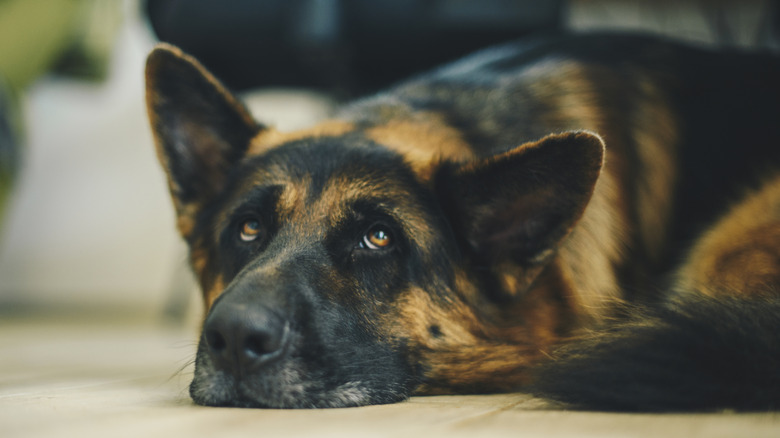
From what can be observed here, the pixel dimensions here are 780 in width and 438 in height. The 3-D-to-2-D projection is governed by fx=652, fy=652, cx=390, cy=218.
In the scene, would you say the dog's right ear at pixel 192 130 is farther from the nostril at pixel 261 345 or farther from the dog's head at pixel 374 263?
the nostril at pixel 261 345

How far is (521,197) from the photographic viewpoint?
1.36m

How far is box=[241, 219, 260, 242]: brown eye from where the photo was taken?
4.58 feet

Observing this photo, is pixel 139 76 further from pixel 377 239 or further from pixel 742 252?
pixel 742 252

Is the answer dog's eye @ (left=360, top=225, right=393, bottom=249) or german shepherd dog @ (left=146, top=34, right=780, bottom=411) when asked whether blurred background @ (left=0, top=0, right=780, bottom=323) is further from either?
dog's eye @ (left=360, top=225, right=393, bottom=249)

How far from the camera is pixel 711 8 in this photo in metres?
2.87

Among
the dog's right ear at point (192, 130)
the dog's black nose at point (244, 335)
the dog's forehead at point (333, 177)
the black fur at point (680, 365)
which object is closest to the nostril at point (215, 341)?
the dog's black nose at point (244, 335)

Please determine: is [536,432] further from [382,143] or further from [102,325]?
[102,325]

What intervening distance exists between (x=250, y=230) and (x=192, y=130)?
42 cm

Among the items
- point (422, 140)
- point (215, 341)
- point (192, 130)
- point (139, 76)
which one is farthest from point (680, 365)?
point (139, 76)

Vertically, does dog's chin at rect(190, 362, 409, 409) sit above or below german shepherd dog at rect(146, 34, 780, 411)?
below

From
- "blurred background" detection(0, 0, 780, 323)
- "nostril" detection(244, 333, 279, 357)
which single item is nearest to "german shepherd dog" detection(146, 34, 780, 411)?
"nostril" detection(244, 333, 279, 357)

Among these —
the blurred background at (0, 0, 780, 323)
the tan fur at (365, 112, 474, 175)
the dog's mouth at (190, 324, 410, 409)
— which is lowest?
the dog's mouth at (190, 324, 410, 409)

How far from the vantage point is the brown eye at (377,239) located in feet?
4.25

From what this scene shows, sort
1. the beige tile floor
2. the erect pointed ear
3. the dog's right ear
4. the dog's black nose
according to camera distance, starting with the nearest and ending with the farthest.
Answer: the beige tile floor
the dog's black nose
the erect pointed ear
the dog's right ear
